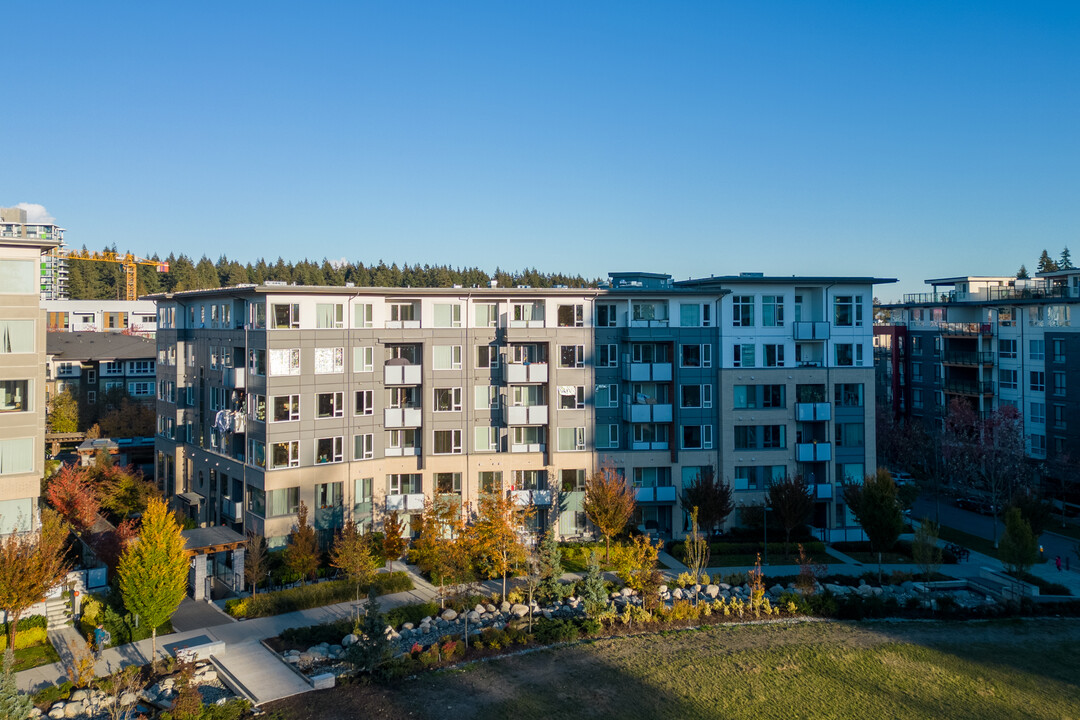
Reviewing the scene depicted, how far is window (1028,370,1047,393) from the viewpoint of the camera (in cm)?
6534

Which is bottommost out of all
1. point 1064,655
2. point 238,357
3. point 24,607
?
point 1064,655

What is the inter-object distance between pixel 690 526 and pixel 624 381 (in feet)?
32.7

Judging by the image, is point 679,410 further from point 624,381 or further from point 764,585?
point 764,585

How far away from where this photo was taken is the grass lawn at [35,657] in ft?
96.3

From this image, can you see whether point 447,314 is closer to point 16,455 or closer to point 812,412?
point 16,455

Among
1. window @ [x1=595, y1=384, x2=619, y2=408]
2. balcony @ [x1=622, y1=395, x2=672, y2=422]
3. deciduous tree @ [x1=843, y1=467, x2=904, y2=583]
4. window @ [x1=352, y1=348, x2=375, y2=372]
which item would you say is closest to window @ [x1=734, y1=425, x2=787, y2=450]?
balcony @ [x1=622, y1=395, x2=672, y2=422]

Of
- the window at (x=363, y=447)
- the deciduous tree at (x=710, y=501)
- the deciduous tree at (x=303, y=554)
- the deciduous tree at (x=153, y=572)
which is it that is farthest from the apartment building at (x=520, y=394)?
the deciduous tree at (x=153, y=572)

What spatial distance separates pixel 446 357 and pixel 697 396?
1605 cm

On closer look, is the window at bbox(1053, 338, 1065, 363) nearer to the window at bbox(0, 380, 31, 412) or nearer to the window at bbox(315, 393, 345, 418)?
the window at bbox(315, 393, 345, 418)

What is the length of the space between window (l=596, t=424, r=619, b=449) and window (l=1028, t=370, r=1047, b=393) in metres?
39.6

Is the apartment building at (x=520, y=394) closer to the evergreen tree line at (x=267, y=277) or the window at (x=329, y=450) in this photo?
the window at (x=329, y=450)

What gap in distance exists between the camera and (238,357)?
153 ft

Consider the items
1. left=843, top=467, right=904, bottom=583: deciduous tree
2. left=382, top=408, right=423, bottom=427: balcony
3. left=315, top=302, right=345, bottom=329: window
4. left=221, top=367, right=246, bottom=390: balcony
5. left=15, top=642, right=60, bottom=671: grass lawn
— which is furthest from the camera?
left=382, top=408, right=423, bottom=427: balcony

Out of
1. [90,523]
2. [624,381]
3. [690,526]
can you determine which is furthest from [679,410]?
[90,523]
